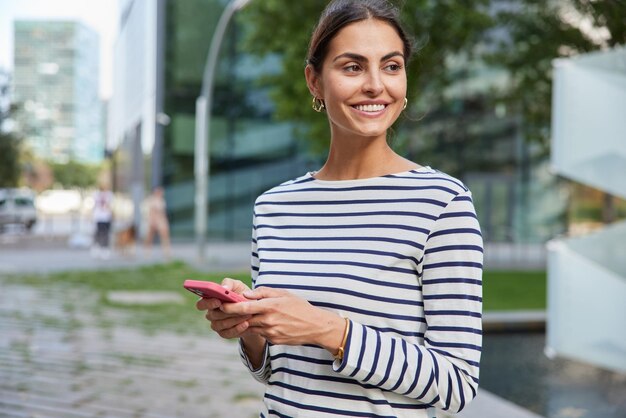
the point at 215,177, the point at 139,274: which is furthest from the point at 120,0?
the point at 139,274

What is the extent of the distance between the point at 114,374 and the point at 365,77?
230 inches

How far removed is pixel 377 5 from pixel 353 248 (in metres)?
0.54

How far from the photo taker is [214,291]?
4.97 ft

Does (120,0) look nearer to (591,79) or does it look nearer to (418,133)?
(418,133)

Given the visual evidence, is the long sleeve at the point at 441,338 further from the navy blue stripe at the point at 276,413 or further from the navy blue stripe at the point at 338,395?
the navy blue stripe at the point at 276,413

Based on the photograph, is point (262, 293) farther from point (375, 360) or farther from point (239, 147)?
point (239, 147)

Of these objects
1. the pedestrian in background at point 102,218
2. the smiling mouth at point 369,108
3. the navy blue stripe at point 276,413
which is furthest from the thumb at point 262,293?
the pedestrian in background at point 102,218

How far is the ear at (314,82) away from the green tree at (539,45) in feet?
52.9

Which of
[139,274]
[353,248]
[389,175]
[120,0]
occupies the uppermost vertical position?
[120,0]

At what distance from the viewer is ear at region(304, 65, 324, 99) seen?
6.36 feet

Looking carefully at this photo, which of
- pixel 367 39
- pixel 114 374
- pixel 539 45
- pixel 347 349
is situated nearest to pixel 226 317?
pixel 347 349

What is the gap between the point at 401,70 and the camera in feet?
6.01

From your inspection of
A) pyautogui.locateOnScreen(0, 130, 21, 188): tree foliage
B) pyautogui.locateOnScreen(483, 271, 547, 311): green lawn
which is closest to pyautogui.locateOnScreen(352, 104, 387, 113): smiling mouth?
pyautogui.locateOnScreen(483, 271, 547, 311): green lawn

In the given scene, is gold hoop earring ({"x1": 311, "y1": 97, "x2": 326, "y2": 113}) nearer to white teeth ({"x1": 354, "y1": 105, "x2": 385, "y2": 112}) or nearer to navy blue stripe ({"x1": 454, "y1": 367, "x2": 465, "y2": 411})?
white teeth ({"x1": 354, "y1": 105, "x2": 385, "y2": 112})
